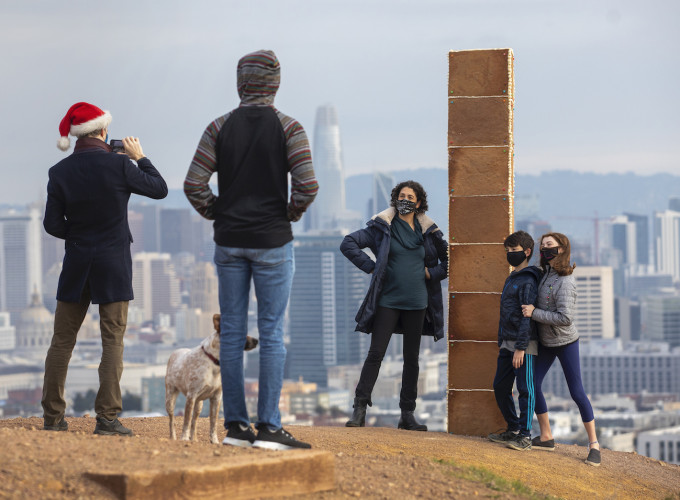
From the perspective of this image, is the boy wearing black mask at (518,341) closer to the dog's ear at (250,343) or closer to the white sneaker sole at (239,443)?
the dog's ear at (250,343)

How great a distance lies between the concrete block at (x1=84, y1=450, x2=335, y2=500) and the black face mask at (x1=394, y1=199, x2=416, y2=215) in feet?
9.20

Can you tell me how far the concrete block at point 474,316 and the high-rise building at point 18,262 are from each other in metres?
167

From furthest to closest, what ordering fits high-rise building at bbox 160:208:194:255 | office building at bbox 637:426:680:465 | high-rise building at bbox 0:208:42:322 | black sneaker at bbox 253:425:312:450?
high-rise building at bbox 160:208:194:255, high-rise building at bbox 0:208:42:322, office building at bbox 637:426:680:465, black sneaker at bbox 253:425:312:450

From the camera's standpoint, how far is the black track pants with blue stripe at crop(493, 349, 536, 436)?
7.31 meters

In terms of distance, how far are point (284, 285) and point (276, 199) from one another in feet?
1.26

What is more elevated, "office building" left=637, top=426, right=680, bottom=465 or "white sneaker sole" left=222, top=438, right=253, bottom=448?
"white sneaker sole" left=222, top=438, right=253, bottom=448

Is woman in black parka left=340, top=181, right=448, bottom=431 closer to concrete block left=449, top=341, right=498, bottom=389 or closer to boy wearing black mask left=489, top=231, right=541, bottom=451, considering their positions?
concrete block left=449, top=341, right=498, bottom=389

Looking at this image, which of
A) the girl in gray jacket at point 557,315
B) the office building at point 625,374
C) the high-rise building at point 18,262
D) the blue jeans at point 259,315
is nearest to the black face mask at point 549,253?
the girl in gray jacket at point 557,315

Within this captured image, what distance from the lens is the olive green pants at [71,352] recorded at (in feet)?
20.5

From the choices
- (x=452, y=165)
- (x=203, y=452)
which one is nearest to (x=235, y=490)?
(x=203, y=452)

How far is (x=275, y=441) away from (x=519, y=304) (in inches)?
88.8

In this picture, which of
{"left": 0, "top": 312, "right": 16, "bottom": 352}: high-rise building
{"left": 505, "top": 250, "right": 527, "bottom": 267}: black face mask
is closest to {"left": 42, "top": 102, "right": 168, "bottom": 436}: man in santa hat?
{"left": 505, "top": 250, "right": 527, "bottom": 267}: black face mask

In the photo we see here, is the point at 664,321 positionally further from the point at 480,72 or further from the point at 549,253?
the point at 549,253

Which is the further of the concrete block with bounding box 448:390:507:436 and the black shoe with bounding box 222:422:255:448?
the concrete block with bounding box 448:390:507:436
